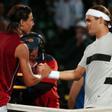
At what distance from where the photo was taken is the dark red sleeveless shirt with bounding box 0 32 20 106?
22.2 feet

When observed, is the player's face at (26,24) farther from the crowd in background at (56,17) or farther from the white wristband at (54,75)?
the crowd in background at (56,17)

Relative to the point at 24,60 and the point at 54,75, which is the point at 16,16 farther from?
the point at 54,75

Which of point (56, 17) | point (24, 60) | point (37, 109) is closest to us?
point (37, 109)

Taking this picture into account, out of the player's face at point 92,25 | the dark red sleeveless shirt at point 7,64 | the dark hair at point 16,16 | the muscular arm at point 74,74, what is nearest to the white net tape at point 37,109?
the dark red sleeveless shirt at point 7,64

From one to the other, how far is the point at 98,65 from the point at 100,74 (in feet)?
0.31

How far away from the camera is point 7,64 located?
22.3 feet

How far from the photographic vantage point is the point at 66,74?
712cm

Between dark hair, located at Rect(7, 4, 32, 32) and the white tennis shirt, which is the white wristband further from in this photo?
dark hair, located at Rect(7, 4, 32, 32)

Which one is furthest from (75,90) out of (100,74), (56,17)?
(56,17)

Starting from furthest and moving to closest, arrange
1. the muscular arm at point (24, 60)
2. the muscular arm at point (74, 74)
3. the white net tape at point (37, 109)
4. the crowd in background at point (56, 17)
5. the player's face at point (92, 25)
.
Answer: the crowd in background at point (56, 17), the muscular arm at point (74, 74), the player's face at point (92, 25), the muscular arm at point (24, 60), the white net tape at point (37, 109)

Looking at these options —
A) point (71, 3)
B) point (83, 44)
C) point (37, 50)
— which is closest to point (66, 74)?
point (37, 50)

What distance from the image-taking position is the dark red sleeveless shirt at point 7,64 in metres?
6.77

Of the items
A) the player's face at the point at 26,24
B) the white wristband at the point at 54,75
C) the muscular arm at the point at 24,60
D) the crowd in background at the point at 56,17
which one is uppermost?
the player's face at the point at 26,24

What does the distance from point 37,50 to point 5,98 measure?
0.87m
